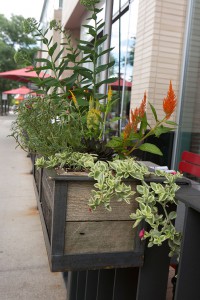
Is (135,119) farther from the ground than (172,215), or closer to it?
farther from the ground

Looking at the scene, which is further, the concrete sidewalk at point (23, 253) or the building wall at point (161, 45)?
the building wall at point (161, 45)

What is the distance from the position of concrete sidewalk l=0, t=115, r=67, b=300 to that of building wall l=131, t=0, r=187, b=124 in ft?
7.62

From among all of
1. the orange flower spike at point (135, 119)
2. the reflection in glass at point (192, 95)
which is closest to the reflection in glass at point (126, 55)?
the reflection in glass at point (192, 95)

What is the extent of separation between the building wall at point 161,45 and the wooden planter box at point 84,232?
3293mm

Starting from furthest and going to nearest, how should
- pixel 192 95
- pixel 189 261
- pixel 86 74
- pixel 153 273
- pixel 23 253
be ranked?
pixel 192 95, pixel 23 253, pixel 86 74, pixel 153 273, pixel 189 261

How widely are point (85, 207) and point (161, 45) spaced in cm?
365

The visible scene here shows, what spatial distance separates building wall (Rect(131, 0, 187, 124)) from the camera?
4.55 metres

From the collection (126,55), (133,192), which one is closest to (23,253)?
(133,192)

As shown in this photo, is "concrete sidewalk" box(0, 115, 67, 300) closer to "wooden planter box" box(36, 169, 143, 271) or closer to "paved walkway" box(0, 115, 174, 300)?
"paved walkway" box(0, 115, 174, 300)

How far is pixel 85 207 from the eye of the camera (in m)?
1.47

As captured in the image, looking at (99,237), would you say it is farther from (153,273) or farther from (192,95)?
Answer: (192,95)

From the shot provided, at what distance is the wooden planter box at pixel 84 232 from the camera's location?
1429 mm

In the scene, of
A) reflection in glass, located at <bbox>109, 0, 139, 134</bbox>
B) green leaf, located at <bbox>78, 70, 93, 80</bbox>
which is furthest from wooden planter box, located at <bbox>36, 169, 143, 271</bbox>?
reflection in glass, located at <bbox>109, 0, 139, 134</bbox>

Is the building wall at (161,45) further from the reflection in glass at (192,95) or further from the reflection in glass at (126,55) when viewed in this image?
the reflection in glass at (126,55)
